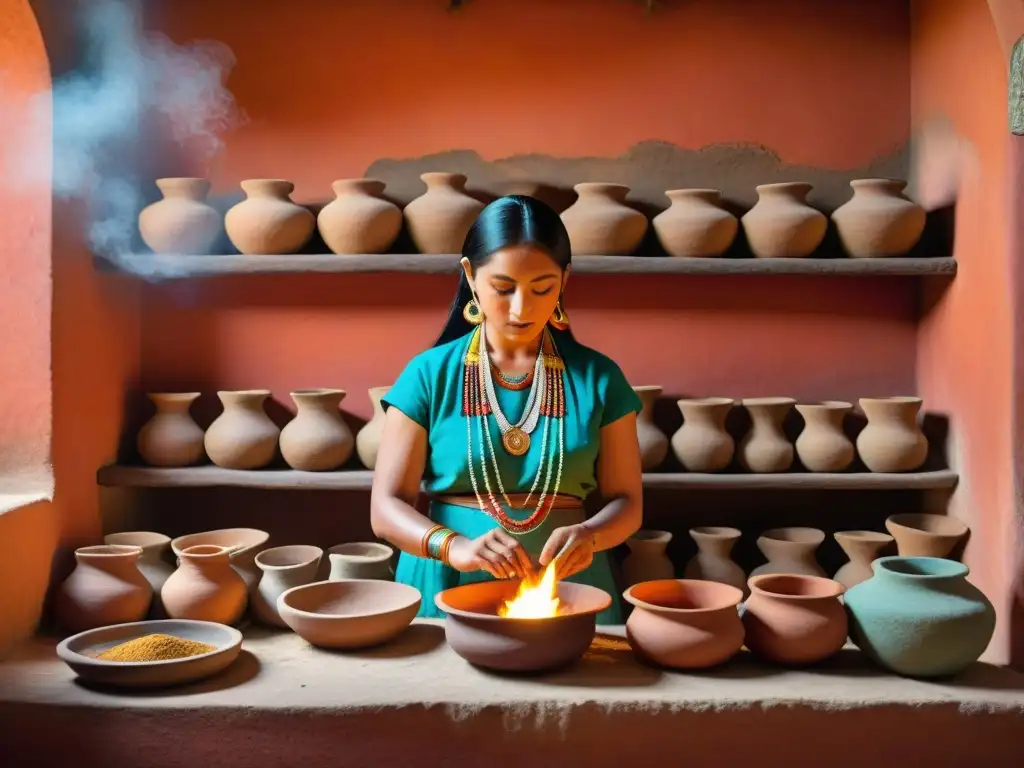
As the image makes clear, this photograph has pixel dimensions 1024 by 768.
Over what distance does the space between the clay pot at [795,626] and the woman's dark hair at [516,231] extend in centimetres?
94

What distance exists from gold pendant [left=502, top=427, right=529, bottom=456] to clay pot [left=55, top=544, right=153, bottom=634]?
1.13 metres

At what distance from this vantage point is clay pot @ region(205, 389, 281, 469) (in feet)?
11.5

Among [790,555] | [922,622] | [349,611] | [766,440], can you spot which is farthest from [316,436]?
[922,622]

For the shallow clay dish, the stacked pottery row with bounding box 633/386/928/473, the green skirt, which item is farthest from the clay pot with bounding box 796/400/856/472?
the shallow clay dish

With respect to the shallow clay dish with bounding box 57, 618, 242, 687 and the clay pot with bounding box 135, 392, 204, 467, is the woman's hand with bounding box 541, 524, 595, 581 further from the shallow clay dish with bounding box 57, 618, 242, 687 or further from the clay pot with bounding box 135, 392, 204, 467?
the clay pot with bounding box 135, 392, 204, 467

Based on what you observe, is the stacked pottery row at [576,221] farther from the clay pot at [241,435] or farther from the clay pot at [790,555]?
the clay pot at [790,555]

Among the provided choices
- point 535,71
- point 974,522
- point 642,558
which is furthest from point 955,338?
point 535,71

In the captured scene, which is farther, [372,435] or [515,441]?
[372,435]

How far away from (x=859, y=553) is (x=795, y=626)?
1.32 metres

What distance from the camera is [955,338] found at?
3383 mm

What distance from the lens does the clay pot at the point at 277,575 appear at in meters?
2.79

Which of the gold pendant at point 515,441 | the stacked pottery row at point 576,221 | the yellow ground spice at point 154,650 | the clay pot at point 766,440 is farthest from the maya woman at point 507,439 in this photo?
the clay pot at point 766,440

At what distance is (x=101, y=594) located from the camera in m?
2.84

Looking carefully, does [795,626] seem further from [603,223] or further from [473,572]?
[603,223]
